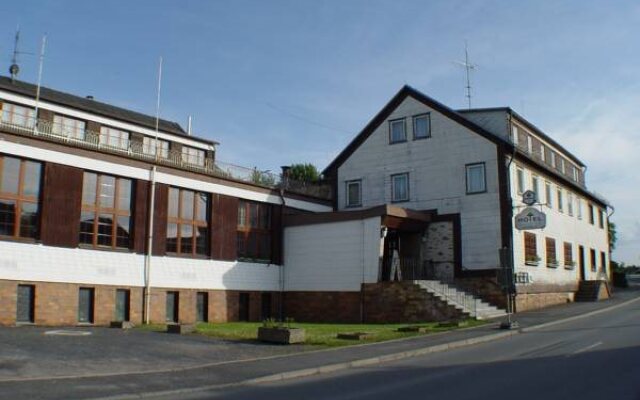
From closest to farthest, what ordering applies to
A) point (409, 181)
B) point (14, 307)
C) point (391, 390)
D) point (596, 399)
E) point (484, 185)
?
point (596, 399) < point (391, 390) < point (14, 307) < point (484, 185) < point (409, 181)

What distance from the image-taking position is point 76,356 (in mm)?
14305

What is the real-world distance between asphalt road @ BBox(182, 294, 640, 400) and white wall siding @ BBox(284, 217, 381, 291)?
12294 mm

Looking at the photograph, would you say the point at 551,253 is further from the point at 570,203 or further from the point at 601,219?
the point at 601,219

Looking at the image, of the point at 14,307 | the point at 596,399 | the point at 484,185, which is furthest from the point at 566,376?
the point at 484,185

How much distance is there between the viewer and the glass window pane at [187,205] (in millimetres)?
28797

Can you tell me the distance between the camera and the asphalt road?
1000cm

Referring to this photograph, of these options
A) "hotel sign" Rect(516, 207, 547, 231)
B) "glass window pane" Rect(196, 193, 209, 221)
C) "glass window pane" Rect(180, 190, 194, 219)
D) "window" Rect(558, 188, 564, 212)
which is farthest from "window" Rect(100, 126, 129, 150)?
"window" Rect(558, 188, 564, 212)

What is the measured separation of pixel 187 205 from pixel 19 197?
7.75 meters

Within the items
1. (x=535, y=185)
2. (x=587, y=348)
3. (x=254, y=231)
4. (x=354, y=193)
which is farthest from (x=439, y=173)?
(x=587, y=348)

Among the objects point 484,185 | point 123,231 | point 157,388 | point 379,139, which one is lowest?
point 157,388

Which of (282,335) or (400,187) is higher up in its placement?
(400,187)

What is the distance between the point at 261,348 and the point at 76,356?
15.8 ft

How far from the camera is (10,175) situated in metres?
22.9

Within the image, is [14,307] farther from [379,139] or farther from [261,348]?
[379,139]
